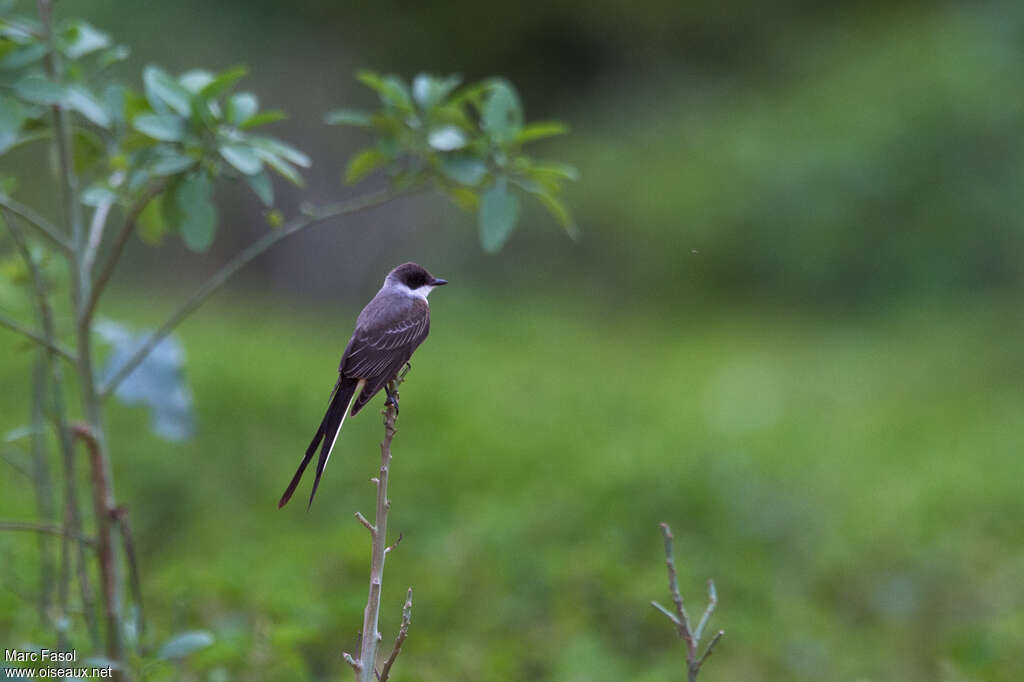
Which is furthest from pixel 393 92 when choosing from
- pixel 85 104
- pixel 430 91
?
pixel 85 104

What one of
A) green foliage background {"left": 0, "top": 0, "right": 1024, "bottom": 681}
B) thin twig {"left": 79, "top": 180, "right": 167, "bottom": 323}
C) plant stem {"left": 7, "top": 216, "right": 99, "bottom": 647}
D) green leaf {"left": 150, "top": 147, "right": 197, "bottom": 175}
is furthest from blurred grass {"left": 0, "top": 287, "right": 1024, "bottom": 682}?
green leaf {"left": 150, "top": 147, "right": 197, "bottom": 175}

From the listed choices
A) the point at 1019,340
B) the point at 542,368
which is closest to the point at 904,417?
the point at 1019,340

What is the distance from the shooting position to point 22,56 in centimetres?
207

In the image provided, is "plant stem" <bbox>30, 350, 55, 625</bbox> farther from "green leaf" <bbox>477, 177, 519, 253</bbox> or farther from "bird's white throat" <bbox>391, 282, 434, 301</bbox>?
"bird's white throat" <bbox>391, 282, 434, 301</bbox>

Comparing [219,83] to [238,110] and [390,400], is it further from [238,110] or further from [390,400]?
[390,400]

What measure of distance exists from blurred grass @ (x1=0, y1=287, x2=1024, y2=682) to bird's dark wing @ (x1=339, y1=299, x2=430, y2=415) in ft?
4.17

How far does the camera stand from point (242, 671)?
2.84 m

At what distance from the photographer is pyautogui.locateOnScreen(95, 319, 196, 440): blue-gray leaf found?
2.44 metres

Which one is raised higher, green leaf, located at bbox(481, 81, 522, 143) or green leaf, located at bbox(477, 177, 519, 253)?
green leaf, located at bbox(481, 81, 522, 143)

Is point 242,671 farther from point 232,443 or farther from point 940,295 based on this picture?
point 940,295

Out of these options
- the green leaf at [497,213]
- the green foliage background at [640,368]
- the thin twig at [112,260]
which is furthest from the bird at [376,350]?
the green foliage background at [640,368]

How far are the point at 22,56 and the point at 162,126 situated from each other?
0.96 ft

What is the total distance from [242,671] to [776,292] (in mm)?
5434

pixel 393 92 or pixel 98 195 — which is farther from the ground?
pixel 393 92
